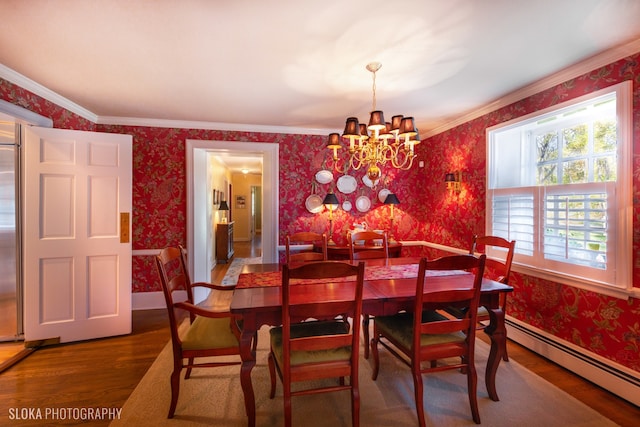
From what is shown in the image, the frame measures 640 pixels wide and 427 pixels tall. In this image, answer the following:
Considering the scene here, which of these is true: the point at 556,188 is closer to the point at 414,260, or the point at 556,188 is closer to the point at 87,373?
the point at 414,260

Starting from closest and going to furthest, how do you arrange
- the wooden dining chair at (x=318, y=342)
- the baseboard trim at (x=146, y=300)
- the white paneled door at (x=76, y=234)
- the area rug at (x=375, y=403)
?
the wooden dining chair at (x=318, y=342) → the area rug at (x=375, y=403) → the white paneled door at (x=76, y=234) → the baseboard trim at (x=146, y=300)

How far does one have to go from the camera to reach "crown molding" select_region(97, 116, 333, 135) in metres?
3.57

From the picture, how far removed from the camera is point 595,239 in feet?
7.19

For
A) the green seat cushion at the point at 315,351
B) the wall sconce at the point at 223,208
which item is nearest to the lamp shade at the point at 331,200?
the green seat cushion at the point at 315,351

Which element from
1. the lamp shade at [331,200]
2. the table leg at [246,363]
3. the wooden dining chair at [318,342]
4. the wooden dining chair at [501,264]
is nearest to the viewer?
the wooden dining chair at [318,342]

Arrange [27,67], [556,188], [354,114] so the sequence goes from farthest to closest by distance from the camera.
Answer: [354,114] → [556,188] → [27,67]

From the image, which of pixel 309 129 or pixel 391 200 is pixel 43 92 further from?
pixel 391 200

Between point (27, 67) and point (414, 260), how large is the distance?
3.62 m

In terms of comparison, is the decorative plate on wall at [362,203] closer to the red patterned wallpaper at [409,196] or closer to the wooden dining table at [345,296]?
the red patterned wallpaper at [409,196]

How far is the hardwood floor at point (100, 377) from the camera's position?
6.35ft

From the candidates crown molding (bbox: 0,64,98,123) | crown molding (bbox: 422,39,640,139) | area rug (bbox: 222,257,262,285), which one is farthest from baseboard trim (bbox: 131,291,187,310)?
crown molding (bbox: 422,39,640,139)

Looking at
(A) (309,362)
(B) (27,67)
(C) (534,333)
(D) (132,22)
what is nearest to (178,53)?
(D) (132,22)

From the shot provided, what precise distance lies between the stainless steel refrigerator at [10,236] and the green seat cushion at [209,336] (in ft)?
7.44

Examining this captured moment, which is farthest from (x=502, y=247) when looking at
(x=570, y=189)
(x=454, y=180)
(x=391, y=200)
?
(x=391, y=200)
